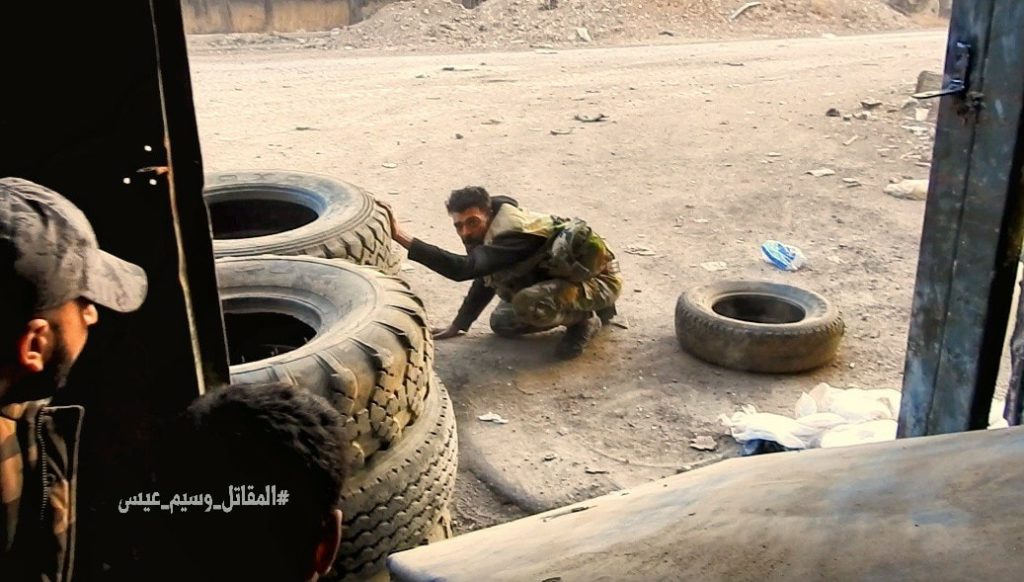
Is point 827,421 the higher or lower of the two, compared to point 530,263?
lower

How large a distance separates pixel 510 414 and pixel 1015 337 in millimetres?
2183

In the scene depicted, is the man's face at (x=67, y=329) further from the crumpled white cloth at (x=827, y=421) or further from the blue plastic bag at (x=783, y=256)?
the blue plastic bag at (x=783, y=256)

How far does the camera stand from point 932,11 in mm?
22406

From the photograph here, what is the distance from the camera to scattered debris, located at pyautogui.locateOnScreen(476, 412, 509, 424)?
4238 millimetres

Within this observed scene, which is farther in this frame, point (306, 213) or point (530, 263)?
point (530, 263)

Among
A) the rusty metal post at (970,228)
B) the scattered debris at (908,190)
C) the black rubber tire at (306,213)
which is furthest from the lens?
the scattered debris at (908,190)

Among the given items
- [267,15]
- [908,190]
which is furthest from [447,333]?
[267,15]

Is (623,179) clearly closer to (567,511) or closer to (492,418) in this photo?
(492,418)

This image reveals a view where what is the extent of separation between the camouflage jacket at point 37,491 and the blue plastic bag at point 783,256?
5.03 meters

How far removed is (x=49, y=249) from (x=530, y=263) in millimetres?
3552

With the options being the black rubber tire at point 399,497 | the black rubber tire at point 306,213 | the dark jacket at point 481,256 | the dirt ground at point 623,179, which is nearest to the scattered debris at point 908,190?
the dirt ground at point 623,179

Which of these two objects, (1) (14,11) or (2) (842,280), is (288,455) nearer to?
(1) (14,11)

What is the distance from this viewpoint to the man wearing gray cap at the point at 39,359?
4.71 feet

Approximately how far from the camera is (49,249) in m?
1.46
